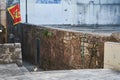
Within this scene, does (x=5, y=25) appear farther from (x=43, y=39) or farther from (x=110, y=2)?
(x=110, y=2)

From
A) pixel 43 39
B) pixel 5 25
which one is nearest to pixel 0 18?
pixel 5 25

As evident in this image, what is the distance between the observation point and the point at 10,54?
29.4 ft

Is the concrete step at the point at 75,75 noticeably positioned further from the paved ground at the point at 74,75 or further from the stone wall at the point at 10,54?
the stone wall at the point at 10,54

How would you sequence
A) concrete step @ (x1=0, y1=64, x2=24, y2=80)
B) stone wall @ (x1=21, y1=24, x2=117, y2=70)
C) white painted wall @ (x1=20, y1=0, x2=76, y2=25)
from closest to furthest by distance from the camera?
concrete step @ (x1=0, y1=64, x2=24, y2=80), stone wall @ (x1=21, y1=24, x2=117, y2=70), white painted wall @ (x1=20, y1=0, x2=76, y2=25)

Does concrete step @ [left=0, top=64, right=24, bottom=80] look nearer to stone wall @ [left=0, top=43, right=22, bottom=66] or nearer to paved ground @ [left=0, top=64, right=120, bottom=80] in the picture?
stone wall @ [left=0, top=43, right=22, bottom=66]

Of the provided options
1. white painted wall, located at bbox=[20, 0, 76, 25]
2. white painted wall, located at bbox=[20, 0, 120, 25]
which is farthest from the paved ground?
white painted wall, located at bbox=[20, 0, 76, 25]

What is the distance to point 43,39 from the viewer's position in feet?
49.6

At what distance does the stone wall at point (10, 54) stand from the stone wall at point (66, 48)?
2203mm

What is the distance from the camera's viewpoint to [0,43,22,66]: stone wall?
8.83m

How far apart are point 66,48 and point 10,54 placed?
3189mm

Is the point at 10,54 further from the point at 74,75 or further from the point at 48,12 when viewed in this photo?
the point at 48,12

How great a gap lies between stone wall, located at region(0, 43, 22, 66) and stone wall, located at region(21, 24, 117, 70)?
86.7 inches

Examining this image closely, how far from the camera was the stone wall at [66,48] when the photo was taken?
9.37 m

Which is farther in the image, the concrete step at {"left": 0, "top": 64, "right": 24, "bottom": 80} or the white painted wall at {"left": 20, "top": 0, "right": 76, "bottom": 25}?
the white painted wall at {"left": 20, "top": 0, "right": 76, "bottom": 25}
